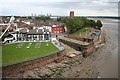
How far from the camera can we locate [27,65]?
1470cm

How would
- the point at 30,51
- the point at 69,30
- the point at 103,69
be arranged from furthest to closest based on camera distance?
the point at 69,30 → the point at 30,51 → the point at 103,69

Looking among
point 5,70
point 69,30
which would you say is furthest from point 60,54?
point 69,30

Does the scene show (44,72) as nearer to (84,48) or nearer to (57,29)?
(84,48)

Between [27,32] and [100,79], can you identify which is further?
[27,32]

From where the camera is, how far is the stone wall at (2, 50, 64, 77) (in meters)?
13.7

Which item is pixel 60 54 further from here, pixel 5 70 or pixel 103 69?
pixel 5 70

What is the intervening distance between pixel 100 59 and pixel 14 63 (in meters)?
9.27

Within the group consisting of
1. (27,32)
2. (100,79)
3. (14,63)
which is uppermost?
(27,32)

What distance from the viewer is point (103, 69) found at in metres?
16.1

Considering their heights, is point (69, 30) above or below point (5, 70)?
above

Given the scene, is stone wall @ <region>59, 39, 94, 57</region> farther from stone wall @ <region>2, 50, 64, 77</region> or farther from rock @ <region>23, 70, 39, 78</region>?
rock @ <region>23, 70, 39, 78</region>

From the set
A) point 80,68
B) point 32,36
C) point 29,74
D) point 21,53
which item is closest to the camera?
point 29,74

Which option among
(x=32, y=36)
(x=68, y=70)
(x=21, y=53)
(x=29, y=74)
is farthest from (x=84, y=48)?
(x=29, y=74)

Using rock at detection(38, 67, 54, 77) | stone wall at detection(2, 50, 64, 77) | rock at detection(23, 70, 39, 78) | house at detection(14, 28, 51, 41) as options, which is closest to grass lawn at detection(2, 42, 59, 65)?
stone wall at detection(2, 50, 64, 77)
